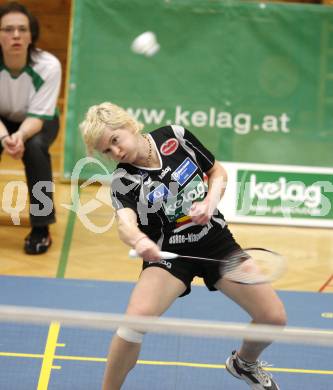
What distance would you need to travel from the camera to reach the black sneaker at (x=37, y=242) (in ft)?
20.5

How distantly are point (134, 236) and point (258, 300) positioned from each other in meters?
0.67

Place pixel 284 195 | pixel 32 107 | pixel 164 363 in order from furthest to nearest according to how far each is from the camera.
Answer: pixel 284 195, pixel 32 107, pixel 164 363

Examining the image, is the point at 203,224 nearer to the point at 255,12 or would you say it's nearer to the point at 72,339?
the point at 72,339

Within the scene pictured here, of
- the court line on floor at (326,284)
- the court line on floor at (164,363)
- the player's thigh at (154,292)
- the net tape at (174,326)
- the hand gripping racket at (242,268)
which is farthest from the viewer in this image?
the court line on floor at (326,284)

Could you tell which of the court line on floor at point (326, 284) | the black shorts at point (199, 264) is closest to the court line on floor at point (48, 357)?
the black shorts at point (199, 264)

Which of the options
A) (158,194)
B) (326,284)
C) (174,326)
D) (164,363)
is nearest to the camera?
(174,326)

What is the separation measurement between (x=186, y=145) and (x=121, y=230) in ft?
1.84

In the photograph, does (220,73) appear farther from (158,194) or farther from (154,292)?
(154,292)

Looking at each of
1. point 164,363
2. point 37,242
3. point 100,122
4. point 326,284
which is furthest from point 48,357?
point 326,284

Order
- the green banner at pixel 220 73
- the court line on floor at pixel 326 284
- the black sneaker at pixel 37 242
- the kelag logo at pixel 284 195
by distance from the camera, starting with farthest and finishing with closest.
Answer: the green banner at pixel 220 73 → the kelag logo at pixel 284 195 → the black sneaker at pixel 37 242 → the court line on floor at pixel 326 284

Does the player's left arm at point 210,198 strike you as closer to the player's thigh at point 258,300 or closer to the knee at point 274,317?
the player's thigh at point 258,300

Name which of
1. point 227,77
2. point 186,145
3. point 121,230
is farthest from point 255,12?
point 121,230

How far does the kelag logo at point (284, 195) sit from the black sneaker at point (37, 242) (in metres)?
1.66

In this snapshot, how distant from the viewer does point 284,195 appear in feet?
23.4
